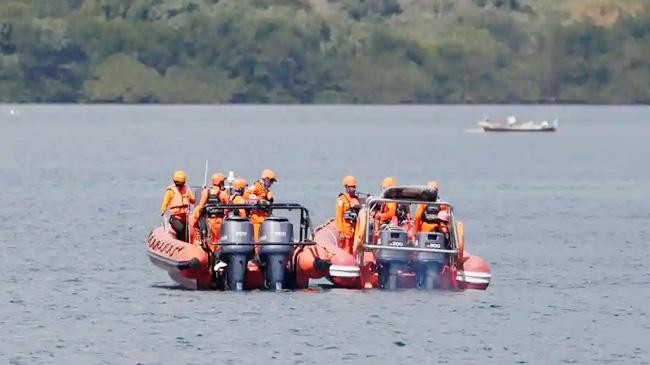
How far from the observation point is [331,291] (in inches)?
1619

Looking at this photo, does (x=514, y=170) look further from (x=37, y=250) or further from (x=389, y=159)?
(x=37, y=250)

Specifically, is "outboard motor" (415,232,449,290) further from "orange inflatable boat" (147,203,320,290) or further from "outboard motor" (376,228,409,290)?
"orange inflatable boat" (147,203,320,290)

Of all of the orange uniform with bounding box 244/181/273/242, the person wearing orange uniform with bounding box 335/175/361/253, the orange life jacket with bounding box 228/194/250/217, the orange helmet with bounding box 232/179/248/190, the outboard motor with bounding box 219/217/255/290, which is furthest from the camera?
the person wearing orange uniform with bounding box 335/175/361/253

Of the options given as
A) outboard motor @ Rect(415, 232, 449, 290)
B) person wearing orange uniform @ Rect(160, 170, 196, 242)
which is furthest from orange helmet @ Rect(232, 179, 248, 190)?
outboard motor @ Rect(415, 232, 449, 290)

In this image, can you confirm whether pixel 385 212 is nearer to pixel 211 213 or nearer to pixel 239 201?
pixel 239 201

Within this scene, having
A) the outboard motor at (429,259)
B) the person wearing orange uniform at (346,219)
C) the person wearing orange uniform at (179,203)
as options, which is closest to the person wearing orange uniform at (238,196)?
the person wearing orange uniform at (179,203)

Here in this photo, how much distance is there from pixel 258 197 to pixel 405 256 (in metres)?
3.09

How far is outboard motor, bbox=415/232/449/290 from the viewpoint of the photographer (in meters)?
38.6

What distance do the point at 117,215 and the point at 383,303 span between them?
27639 mm

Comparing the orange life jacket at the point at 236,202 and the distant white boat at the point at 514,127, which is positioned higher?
the distant white boat at the point at 514,127

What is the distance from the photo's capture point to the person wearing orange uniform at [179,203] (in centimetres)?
3988

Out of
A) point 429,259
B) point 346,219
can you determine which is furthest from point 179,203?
point 429,259

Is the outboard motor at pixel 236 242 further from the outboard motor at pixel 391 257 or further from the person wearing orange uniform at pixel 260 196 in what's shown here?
the outboard motor at pixel 391 257

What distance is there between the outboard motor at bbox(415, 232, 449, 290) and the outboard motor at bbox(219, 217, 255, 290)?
309 cm
